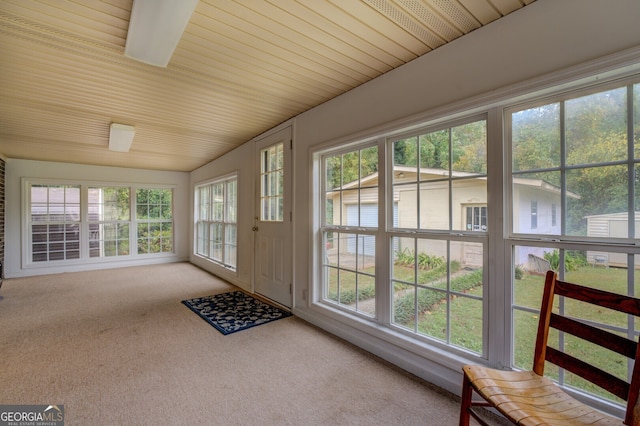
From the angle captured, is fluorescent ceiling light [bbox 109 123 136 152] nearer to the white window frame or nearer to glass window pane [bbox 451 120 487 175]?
the white window frame

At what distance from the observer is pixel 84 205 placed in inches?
232

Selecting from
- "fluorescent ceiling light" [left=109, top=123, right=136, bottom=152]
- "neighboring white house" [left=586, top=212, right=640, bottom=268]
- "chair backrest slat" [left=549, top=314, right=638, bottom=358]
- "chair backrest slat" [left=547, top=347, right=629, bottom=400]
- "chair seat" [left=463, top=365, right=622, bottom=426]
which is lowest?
"chair seat" [left=463, top=365, right=622, bottom=426]

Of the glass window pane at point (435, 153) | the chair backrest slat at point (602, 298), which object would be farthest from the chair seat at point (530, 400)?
the glass window pane at point (435, 153)

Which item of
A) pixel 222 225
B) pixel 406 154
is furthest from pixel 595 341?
pixel 222 225

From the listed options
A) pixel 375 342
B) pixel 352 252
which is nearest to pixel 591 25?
pixel 352 252

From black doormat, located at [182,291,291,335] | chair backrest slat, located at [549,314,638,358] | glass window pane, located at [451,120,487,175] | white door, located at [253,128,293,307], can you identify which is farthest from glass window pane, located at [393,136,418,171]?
black doormat, located at [182,291,291,335]

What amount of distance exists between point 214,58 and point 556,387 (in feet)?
9.00

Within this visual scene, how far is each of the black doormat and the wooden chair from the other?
2242 millimetres

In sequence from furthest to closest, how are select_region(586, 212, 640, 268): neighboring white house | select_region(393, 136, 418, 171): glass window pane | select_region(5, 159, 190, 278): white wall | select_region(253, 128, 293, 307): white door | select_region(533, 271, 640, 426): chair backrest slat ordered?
select_region(5, 159, 190, 278): white wall → select_region(253, 128, 293, 307): white door → select_region(393, 136, 418, 171): glass window pane → select_region(586, 212, 640, 268): neighboring white house → select_region(533, 271, 640, 426): chair backrest slat

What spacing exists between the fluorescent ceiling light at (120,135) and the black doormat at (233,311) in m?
2.30

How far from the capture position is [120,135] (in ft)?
12.1

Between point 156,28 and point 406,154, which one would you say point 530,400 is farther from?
point 156,28

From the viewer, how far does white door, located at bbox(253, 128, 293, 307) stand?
11.2ft

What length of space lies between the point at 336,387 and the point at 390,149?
1.81 metres
